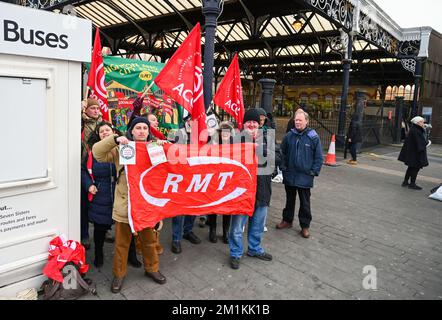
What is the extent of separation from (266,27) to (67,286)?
53.4ft

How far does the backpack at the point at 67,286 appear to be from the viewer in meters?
2.97

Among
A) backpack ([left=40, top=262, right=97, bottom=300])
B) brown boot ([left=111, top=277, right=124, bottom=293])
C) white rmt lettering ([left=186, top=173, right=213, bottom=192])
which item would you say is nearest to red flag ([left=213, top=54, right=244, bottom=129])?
white rmt lettering ([left=186, top=173, right=213, bottom=192])

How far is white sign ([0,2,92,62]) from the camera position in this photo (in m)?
2.59

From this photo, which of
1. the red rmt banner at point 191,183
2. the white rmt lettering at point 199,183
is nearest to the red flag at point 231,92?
the red rmt banner at point 191,183

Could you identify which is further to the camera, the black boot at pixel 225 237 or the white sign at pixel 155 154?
the black boot at pixel 225 237

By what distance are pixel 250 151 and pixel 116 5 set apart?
549 inches

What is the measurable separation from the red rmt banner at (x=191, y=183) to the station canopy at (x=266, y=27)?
287 inches

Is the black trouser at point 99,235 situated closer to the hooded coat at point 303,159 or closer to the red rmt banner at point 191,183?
the red rmt banner at point 191,183

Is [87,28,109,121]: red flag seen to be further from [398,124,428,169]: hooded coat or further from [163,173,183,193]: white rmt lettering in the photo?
[398,124,428,169]: hooded coat

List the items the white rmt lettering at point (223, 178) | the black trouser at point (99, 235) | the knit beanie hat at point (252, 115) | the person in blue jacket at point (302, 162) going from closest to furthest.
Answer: the black trouser at point (99, 235) → the white rmt lettering at point (223, 178) → the knit beanie hat at point (252, 115) → the person in blue jacket at point (302, 162)

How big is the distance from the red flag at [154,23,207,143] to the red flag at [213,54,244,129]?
3.66 feet

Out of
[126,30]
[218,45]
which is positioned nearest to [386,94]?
[218,45]

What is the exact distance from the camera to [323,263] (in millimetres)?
3996

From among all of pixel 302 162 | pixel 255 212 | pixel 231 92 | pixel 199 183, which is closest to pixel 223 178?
pixel 199 183
